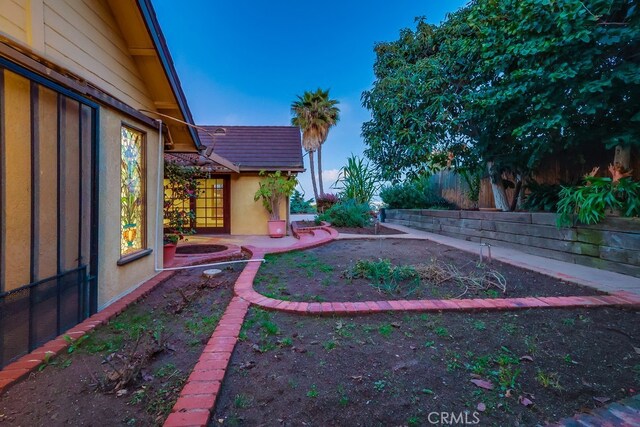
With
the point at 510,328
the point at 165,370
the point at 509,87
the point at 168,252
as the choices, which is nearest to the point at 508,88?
the point at 509,87

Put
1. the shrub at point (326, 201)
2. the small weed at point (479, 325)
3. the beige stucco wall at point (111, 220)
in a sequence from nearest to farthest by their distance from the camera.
Answer: the small weed at point (479, 325), the beige stucco wall at point (111, 220), the shrub at point (326, 201)

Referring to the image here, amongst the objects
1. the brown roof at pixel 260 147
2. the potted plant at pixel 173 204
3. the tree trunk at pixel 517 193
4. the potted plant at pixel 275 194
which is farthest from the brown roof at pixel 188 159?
the tree trunk at pixel 517 193

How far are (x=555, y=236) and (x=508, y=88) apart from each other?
2.69 m

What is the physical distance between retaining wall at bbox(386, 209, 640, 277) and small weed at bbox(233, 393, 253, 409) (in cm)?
517

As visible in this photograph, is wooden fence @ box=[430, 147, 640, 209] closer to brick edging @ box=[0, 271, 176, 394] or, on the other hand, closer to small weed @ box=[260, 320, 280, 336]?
small weed @ box=[260, 320, 280, 336]

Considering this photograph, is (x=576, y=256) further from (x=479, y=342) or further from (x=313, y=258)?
(x=313, y=258)

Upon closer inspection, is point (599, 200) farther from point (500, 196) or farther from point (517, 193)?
point (500, 196)

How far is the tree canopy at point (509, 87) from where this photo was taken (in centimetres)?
403

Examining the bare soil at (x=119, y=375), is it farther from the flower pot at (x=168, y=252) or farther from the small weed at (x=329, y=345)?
the flower pot at (x=168, y=252)

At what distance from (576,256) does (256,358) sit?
540cm

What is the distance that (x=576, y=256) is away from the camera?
4836 millimetres

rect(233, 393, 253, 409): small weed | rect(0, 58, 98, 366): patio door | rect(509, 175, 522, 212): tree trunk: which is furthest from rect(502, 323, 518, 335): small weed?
rect(509, 175, 522, 212): tree trunk

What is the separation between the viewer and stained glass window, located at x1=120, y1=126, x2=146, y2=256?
12.0 ft

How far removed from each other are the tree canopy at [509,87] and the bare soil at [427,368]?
3283mm
